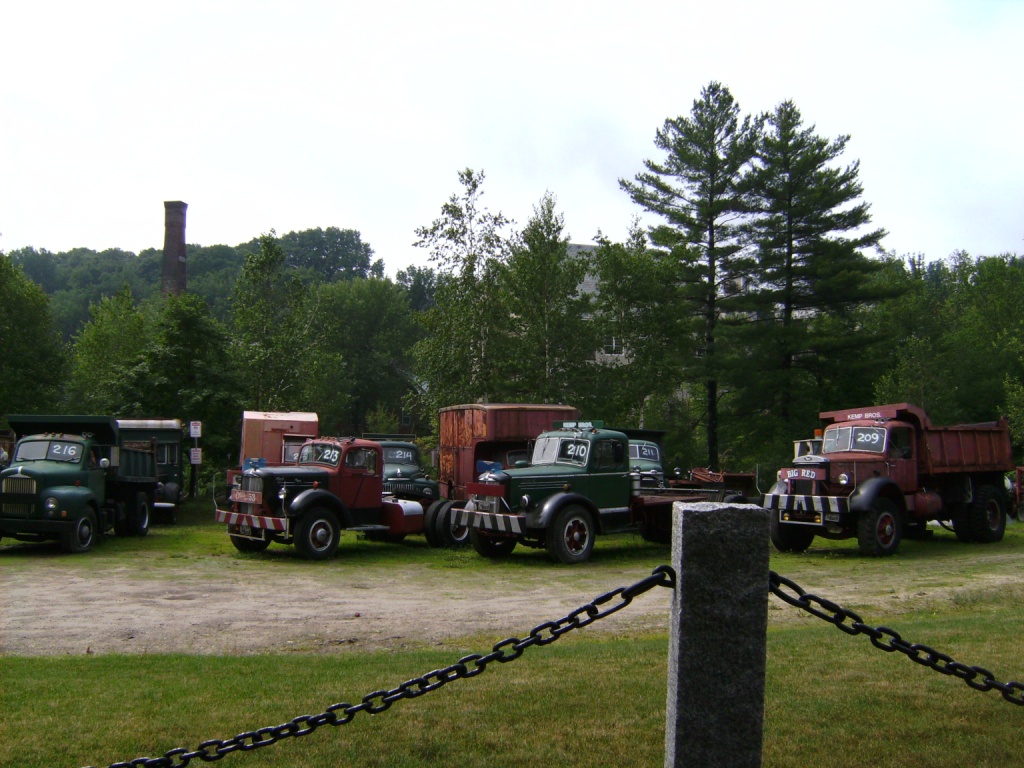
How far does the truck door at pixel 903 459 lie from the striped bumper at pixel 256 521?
1075 centimetres

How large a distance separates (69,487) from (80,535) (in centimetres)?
87

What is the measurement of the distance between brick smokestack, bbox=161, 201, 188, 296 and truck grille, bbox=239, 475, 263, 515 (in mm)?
43744

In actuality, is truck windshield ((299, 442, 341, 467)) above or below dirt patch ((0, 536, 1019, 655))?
above

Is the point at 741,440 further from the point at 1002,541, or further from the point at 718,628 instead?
the point at 718,628

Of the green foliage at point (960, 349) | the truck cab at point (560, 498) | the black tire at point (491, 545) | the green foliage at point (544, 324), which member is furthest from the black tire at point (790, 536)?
the green foliage at point (960, 349)

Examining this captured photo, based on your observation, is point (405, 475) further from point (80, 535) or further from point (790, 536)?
point (790, 536)

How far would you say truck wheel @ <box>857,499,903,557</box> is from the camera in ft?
55.3

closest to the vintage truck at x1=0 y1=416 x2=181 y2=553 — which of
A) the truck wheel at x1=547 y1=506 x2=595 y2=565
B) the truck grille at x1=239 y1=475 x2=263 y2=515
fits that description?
the truck grille at x1=239 y1=475 x2=263 y2=515

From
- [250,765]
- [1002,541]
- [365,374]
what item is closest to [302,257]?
[365,374]

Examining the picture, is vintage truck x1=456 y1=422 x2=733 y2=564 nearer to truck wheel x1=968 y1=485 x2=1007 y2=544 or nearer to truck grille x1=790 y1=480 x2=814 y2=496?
truck grille x1=790 y1=480 x2=814 y2=496

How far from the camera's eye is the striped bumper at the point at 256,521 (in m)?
16.4

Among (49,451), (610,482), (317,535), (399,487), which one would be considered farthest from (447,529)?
(49,451)

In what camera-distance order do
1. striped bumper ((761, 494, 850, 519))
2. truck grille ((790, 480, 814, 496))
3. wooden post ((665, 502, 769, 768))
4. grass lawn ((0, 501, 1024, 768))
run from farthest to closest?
truck grille ((790, 480, 814, 496)) → striped bumper ((761, 494, 850, 519)) → grass lawn ((0, 501, 1024, 768)) → wooden post ((665, 502, 769, 768))

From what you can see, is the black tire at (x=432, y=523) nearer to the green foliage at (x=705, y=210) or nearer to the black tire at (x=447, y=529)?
the black tire at (x=447, y=529)
